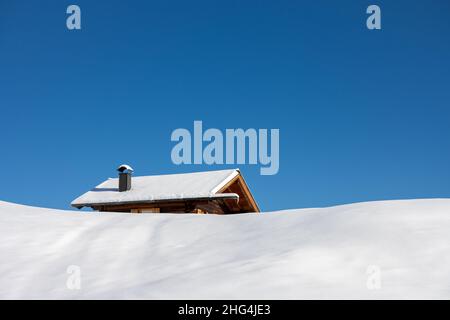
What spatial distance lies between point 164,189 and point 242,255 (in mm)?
13862

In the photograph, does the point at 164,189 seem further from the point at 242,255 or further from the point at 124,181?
the point at 242,255

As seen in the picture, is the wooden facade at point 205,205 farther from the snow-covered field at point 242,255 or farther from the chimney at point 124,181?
the snow-covered field at point 242,255

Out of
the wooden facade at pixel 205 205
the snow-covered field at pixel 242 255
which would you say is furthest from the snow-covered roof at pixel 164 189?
the snow-covered field at pixel 242 255

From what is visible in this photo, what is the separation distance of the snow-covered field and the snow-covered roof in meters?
11.2

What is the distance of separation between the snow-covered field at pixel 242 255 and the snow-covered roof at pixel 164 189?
441 inches

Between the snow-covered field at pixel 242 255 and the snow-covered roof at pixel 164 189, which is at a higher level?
the snow-covered roof at pixel 164 189

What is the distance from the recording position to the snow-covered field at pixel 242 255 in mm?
1850

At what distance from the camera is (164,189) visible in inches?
629

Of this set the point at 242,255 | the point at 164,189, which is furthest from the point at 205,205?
the point at 242,255

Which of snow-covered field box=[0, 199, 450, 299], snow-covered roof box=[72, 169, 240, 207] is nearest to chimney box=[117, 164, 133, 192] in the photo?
snow-covered roof box=[72, 169, 240, 207]

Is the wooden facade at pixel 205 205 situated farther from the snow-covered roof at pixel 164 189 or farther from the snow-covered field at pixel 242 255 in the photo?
the snow-covered field at pixel 242 255

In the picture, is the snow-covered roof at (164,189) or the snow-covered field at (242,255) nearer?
the snow-covered field at (242,255)

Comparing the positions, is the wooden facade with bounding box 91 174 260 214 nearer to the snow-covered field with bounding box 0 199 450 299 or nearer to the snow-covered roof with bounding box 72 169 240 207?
the snow-covered roof with bounding box 72 169 240 207

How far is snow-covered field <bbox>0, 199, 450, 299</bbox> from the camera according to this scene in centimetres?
185
